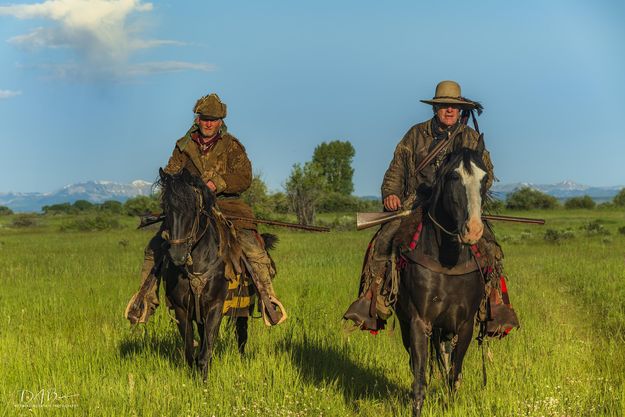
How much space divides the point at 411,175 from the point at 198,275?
2577 millimetres

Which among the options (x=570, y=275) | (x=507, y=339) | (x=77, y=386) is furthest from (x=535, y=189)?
(x=77, y=386)

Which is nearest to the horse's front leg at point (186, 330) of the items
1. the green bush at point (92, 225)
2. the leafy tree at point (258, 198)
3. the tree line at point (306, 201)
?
the tree line at point (306, 201)

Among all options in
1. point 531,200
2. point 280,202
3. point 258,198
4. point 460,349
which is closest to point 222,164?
point 460,349

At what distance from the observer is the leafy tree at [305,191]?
2238 inches

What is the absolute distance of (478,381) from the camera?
7.76 metres

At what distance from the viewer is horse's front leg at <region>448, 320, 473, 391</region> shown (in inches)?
264

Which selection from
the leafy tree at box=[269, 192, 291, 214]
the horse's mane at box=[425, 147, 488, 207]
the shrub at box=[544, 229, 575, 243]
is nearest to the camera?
the horse's mane at box=[425, 147, 488, 207]

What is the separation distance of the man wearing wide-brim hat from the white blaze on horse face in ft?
3.74

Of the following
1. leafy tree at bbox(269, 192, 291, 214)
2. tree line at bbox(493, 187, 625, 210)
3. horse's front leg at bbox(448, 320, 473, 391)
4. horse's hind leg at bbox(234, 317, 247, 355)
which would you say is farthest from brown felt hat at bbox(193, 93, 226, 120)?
tree line at bbox(493, 187, 625, 210)

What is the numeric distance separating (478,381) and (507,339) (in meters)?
2.66

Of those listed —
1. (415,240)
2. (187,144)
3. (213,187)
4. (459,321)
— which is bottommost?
(459,321)

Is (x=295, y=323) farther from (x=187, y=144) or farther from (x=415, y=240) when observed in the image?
(x=415, y=240)

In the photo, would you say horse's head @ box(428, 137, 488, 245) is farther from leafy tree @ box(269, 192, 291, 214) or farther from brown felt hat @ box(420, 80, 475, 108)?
leafy tree @ box(269, 192, 291, 214)

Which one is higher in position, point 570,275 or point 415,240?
point 415,240
